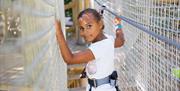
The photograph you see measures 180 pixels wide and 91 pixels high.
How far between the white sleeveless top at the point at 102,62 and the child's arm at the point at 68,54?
0.17 feet

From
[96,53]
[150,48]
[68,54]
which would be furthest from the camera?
[150,48]

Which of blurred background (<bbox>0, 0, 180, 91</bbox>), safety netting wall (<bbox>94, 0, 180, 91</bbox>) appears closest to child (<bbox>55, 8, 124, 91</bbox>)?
blurred background (<bbox>0, 0, 180, 91</bbox>)

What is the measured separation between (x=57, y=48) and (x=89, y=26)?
0.65ft

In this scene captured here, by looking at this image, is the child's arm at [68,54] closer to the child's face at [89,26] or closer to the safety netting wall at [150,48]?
the child's face at [89,26]

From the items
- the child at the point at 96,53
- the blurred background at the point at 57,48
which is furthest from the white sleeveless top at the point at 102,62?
the blurred background at the point at 57,48

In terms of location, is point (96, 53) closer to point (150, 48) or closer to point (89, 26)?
point (89, 26)

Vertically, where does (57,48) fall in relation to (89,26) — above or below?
below

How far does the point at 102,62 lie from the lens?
185 cm

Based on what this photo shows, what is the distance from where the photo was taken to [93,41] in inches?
72.2

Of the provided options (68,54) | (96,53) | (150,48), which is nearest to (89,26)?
(96,53)

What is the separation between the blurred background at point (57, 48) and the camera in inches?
26.1

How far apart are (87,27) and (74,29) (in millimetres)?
5952

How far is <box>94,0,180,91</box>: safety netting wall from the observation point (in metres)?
Answer: 2.24

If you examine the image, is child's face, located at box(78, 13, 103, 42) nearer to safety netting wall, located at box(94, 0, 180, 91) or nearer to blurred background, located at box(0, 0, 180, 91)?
blurred background, located at box(0, 0, 180, 91)
